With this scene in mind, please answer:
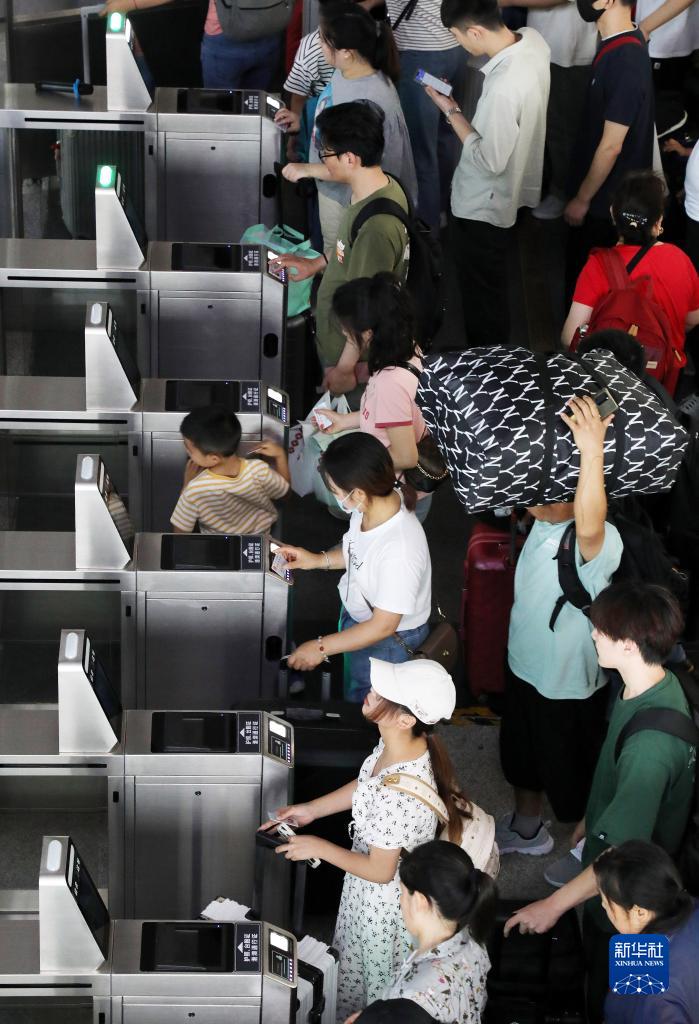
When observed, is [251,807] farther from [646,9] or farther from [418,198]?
[646,9]

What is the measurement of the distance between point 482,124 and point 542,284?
6.16ft

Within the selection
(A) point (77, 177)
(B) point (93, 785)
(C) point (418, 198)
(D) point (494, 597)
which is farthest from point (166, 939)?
(C) point (418, 198)

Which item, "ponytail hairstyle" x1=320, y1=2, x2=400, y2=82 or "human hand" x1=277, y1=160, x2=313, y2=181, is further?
"human hand" x1=277, y1=160, x2=313, y2=181

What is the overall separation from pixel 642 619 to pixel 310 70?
3.52m

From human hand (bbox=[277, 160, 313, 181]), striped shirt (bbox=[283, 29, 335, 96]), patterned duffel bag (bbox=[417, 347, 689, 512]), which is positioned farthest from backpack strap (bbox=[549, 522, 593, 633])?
striped shirt (bbox=[283, 29, 335, 96])

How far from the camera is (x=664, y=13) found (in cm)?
607

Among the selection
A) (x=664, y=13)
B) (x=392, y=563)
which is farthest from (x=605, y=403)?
(x=664, y=13)

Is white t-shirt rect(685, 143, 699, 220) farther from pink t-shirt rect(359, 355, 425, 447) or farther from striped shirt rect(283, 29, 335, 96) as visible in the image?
pink t-shirt rect(359, 355, 425, 447)

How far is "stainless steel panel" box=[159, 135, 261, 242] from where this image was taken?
530 centimetres

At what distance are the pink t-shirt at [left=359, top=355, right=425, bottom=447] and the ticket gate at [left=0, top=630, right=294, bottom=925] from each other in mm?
1089

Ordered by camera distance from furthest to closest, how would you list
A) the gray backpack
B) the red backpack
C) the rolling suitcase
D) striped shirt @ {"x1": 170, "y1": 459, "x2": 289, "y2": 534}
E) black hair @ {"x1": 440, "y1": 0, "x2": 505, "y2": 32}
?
the gray backpack < black hair @ {"x1": 440, "y1": 0, "x2": 505, "y2": 32} < the red backpack < striped shirt @ {"x1": 170, "y1": 459, "x2": 289, "y2": 534} < the rolling suitcase

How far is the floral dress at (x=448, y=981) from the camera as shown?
2.63 metres

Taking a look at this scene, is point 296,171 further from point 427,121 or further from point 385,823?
point 385,823

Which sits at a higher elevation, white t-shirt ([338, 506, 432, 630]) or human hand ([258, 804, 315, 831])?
white t-shirt ([338, 506, 432, 630])
